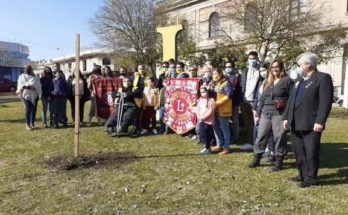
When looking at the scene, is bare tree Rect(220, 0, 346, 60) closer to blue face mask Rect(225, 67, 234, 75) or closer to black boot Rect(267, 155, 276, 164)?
blue face mask Rect(225, 67, 234, 75)

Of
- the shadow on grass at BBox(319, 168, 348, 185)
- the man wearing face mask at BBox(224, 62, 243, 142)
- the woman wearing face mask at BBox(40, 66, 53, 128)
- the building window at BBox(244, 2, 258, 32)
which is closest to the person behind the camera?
the shadow on grass at BBox(319, 168, 348, 185)

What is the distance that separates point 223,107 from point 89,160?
280 cm

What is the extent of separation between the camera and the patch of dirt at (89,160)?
7246 millimetres

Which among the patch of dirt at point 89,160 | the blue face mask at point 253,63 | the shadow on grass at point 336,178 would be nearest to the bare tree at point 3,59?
the patch of dirt at point 89,160

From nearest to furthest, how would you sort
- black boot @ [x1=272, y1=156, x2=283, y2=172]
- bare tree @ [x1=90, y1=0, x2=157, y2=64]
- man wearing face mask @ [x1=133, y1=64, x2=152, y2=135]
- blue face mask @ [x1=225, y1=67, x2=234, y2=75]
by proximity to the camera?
black boot @ [x1=272, y1=156, x2=283, y2=172], blue face mask @ [x1=225, y1=67, x2=234, y2=75], man wearing face mask @ [x1=133, y1=64, x2=152, y2=135], bare tree @ [x1=90, y1=0, x2=157, y2=64]

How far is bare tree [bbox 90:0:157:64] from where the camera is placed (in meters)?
29.5

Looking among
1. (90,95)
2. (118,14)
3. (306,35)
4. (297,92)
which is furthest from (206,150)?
(118,14)

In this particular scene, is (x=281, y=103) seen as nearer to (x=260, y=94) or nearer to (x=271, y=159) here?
(x=260, y=94)

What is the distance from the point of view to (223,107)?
319 inches

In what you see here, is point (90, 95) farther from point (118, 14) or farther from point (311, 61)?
point (118, 14)

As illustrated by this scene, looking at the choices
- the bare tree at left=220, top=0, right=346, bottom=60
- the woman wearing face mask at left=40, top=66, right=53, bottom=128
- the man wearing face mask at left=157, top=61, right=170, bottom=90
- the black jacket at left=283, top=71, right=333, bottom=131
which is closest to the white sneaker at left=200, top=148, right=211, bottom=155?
the black jacket at left=283, top=71, right=333, bottom=131

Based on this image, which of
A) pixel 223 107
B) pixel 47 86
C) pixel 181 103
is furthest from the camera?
pixel 47 86

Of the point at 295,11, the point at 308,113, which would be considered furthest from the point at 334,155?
the point at 295,11

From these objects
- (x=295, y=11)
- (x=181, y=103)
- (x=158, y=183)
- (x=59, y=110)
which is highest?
(x=295, y=11)
